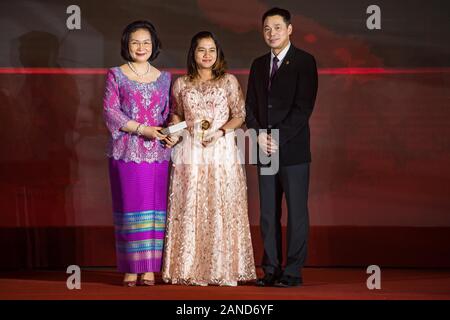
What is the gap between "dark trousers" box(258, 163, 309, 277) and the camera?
4.57m

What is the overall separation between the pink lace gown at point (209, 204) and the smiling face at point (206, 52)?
0.11 meters

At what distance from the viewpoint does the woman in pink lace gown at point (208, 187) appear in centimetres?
462

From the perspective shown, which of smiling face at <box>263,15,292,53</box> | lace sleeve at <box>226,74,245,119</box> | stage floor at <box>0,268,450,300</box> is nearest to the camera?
stage floor at <box>0,268,450,300</box>

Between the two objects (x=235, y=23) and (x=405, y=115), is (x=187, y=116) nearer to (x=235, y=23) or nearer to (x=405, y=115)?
(x=235, y=23)

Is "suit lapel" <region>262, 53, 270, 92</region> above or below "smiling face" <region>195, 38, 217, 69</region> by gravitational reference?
below

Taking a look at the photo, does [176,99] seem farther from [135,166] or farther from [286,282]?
[286,282]

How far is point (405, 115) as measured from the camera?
5.49m

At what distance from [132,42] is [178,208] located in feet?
2.85

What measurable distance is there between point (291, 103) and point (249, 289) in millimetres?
944

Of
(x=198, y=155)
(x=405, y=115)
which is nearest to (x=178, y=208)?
(x=198, y=155)

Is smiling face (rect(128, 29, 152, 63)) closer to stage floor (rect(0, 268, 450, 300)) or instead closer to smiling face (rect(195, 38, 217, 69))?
smiling face (rect(195, 38, 217, 69))

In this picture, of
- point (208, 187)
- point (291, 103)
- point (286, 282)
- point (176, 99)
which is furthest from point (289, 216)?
point (176, 99)

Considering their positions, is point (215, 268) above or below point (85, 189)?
below

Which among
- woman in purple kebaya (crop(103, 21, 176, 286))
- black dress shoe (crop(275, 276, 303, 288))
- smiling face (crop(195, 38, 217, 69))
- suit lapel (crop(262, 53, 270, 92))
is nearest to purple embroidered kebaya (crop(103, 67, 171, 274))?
woman in purple kebaya (crop(103, 21, 176, 286))
